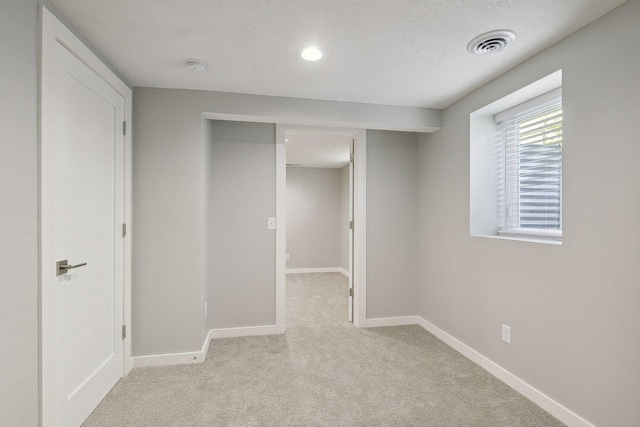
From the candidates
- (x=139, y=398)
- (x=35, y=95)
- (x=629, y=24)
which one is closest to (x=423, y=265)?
(x=629, y=24)

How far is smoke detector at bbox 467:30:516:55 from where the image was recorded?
1.77 m

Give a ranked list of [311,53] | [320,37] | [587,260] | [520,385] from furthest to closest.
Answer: [520,385], [311,53], [320,37], [587,260]

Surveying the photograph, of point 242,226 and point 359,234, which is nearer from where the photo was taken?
point 242,226

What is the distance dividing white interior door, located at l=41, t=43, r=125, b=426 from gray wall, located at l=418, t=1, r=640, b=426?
2.76 metres

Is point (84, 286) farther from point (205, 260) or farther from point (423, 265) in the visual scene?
point (423, 265)

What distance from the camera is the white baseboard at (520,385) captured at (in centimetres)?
180

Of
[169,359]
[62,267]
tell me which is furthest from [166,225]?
[169,359]

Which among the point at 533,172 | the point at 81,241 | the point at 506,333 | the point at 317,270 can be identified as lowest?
the point at 317,270

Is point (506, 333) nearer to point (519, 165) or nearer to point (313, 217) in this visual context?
point (519, 165)

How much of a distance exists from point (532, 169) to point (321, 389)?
2.23 m

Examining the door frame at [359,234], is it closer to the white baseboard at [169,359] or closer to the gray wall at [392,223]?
the gray wall at [392,223]

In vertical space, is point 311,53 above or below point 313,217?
above

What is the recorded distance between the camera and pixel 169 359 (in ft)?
8.34

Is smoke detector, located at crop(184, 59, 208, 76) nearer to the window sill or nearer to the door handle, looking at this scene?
the door handle
